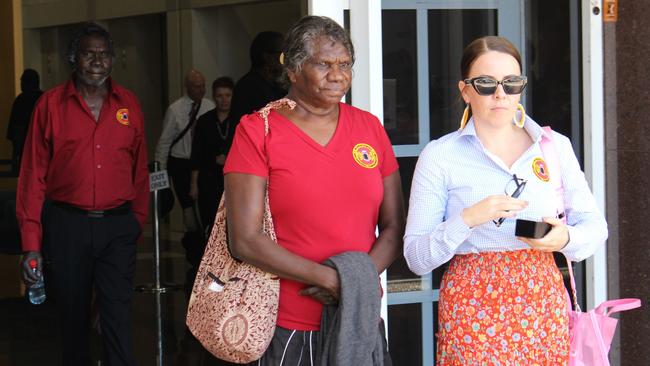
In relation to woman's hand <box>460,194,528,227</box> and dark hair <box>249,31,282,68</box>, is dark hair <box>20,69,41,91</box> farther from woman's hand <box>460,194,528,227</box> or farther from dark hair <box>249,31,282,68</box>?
woman's hand <box>460,194,528,227</box>

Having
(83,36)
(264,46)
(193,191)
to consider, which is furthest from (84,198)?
(193,191)

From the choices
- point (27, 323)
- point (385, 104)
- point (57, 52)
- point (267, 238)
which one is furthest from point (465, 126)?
point (57, 52)

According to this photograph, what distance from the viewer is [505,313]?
3.23 metres

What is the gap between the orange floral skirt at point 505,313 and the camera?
3230mm

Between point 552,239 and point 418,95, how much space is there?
1.92 meters

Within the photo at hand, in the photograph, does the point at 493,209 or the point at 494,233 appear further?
the point at 494,233

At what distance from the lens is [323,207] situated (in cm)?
331

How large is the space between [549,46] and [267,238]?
8.29 feet

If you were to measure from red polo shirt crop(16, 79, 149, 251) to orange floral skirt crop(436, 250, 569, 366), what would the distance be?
2525 millimetres

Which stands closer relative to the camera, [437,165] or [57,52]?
[437,165]

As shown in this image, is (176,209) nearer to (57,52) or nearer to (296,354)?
(57,52)

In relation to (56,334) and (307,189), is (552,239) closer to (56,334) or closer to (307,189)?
(307,189)

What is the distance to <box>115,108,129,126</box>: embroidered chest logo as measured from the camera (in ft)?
18.0

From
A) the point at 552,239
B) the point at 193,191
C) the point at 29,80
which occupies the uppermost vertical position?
the point at 29,80
